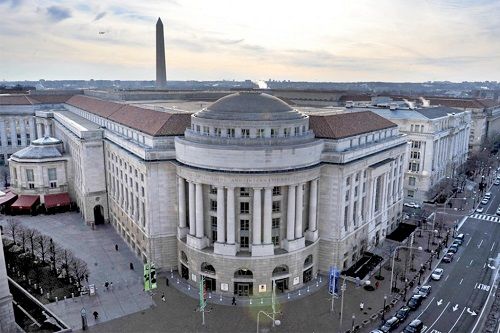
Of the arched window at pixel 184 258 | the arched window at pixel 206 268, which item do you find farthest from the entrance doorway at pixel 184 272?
the arched window at pixel 206 268

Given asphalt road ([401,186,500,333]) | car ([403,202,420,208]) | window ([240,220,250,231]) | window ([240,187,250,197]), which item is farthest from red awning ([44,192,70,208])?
car ([403,202,420,208])

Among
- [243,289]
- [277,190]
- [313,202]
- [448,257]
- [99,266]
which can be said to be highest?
[277,190]

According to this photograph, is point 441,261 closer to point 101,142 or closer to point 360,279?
point 360,279

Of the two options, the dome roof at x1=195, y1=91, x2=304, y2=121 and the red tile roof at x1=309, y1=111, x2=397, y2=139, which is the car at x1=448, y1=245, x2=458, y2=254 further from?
the dome roof at x1=195, y1=91, x2=304, y2=121

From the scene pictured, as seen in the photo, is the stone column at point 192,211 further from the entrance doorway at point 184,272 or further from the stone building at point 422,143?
the stone building at point 422,143

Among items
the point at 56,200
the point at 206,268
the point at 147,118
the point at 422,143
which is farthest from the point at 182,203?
the point at 422,143

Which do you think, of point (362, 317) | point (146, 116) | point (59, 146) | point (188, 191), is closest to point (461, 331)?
point (362, 317)

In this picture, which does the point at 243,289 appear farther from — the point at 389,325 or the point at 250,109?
the point at 250,109

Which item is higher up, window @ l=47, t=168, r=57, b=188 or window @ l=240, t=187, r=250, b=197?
window @ l=240, t=187, r=250, b=197
